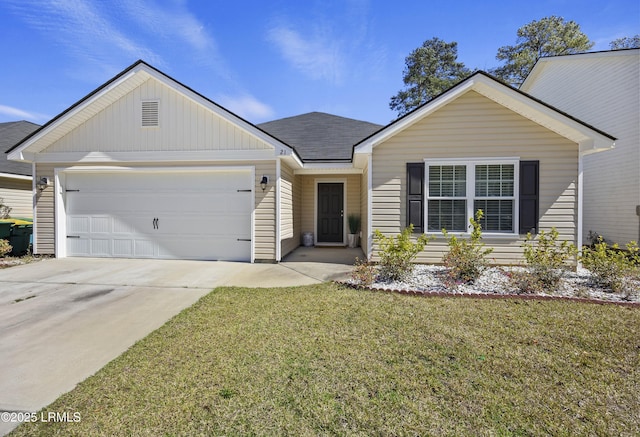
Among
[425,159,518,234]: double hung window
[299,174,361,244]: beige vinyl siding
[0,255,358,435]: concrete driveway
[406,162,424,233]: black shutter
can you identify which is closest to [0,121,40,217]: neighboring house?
[0,255,358,435]: concrete driveway

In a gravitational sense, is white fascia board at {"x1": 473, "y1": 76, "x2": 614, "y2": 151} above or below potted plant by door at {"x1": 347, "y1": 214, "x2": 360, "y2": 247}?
above

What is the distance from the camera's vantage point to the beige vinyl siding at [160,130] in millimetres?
7320

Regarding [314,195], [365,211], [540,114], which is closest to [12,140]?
[314,195]

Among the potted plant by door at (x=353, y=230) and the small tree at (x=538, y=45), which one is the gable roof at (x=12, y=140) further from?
the small tree at (x=538, y=45)

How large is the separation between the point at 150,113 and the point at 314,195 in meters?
5.51

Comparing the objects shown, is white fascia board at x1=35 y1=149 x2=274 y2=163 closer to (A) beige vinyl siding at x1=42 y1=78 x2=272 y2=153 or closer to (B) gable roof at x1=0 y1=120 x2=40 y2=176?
(A) beige vinyl siding at x1=42 y1=78 x2=272 y2=153

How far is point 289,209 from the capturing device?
855 centimetres

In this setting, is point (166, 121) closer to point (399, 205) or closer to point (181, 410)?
point (399, 205)

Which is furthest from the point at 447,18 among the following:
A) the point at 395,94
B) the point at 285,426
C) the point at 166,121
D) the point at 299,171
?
the point at 395,94

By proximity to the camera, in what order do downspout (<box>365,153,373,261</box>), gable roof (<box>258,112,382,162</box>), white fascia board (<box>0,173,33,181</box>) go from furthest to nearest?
white fascia board (<box>0,173,33,181</box>) → gable roof (<box>258,112,382,162</box>) → downspout (<box>365,153,373,261</box>)

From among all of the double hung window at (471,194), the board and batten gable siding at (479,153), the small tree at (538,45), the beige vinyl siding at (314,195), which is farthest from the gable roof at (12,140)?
the small tree at (538,45)

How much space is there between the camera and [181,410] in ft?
6.85

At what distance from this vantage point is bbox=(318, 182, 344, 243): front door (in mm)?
10609

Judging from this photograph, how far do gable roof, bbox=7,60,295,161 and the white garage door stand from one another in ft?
3.46
